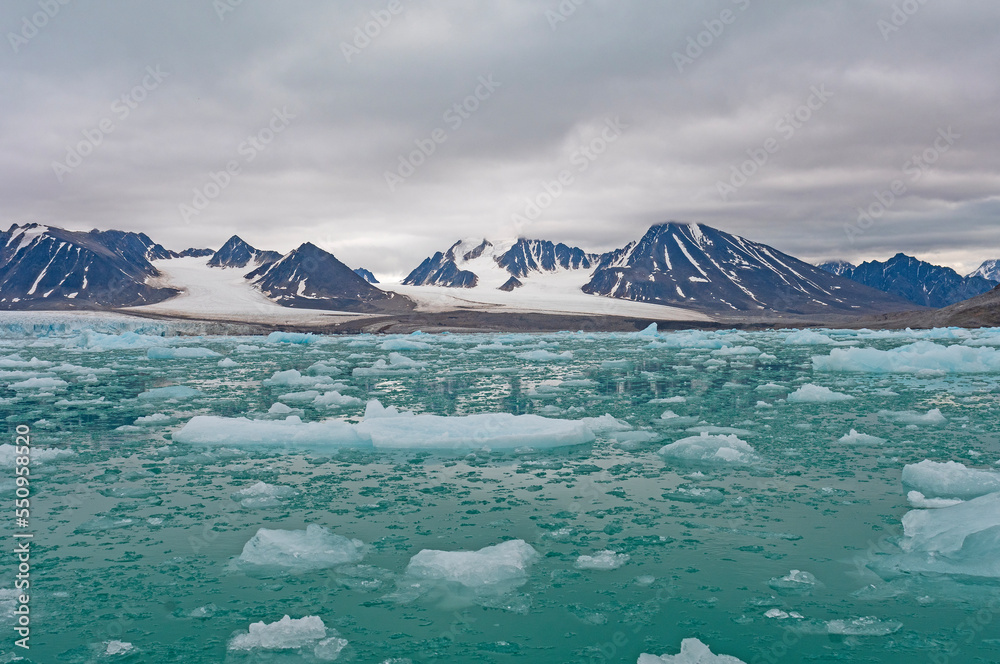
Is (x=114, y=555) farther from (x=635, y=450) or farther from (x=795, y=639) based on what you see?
(x=635, y=450)

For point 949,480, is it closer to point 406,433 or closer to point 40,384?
point 406,433

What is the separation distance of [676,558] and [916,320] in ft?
368

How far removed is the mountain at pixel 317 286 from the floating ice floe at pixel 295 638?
128 metres

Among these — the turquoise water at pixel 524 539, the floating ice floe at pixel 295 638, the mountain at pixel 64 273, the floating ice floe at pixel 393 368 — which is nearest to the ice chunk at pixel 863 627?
the turquoise water at pixel 524 539

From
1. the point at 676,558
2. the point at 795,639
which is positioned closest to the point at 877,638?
the point at 795,639

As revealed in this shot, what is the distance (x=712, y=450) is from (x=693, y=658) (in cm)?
722

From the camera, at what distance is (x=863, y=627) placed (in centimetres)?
578

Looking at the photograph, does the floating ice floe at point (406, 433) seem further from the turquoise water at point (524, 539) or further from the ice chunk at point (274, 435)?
the turquoise water at point (524, 539)

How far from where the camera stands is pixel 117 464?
11836 mm

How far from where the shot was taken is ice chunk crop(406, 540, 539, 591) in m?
6.79

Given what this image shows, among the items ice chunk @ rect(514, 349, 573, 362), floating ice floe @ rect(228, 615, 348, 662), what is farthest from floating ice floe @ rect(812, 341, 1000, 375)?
floating ice floe @ rect(228, 615, 348, 662)

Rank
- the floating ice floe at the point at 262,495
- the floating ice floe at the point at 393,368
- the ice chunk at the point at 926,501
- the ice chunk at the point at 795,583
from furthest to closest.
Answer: the floating ice floe at the point at 393,368 → the floating ice floe at the point at 262,495 → the ice chunk at the point at 926,501 → the ice chunk at the point at 795,583

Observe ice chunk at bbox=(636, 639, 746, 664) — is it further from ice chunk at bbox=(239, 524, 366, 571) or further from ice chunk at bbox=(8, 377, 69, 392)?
ice chunk at bbox=(8, 377, 69, 392)

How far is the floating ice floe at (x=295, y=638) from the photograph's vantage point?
18.0 feet
